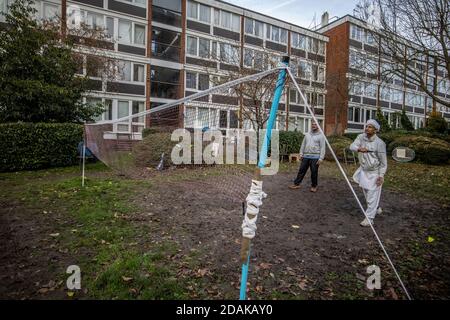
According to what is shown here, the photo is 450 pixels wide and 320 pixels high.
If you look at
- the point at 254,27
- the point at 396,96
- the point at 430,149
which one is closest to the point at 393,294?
the point at 430,149

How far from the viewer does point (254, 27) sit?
28.2m

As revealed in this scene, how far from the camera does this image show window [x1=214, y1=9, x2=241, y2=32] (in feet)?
86.2

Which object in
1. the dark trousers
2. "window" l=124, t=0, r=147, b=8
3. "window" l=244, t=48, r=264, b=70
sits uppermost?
"window" l=124, t=0, r=147, b=8

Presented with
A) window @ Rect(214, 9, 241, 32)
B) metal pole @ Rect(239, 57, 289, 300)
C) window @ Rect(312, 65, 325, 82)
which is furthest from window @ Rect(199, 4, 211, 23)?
metal pole @ Rect(239, 57, 289, 300)

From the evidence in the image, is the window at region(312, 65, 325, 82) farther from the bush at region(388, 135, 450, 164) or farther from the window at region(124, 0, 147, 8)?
the window at region(124, 0, 147, 8)

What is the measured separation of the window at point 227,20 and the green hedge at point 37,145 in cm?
2037

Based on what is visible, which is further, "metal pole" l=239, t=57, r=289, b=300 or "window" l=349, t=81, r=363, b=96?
"window" l=349, t=81, r=363, b=96

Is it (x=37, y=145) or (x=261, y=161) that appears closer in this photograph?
(x=261, y=161)

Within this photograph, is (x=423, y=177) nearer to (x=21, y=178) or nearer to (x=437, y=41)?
(x=437, y=41)

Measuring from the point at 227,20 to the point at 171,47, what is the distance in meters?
6.89

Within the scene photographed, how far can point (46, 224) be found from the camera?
487cm

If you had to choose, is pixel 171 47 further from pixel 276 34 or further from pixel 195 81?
pixel 276 34

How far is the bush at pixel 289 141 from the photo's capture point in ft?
51.3
